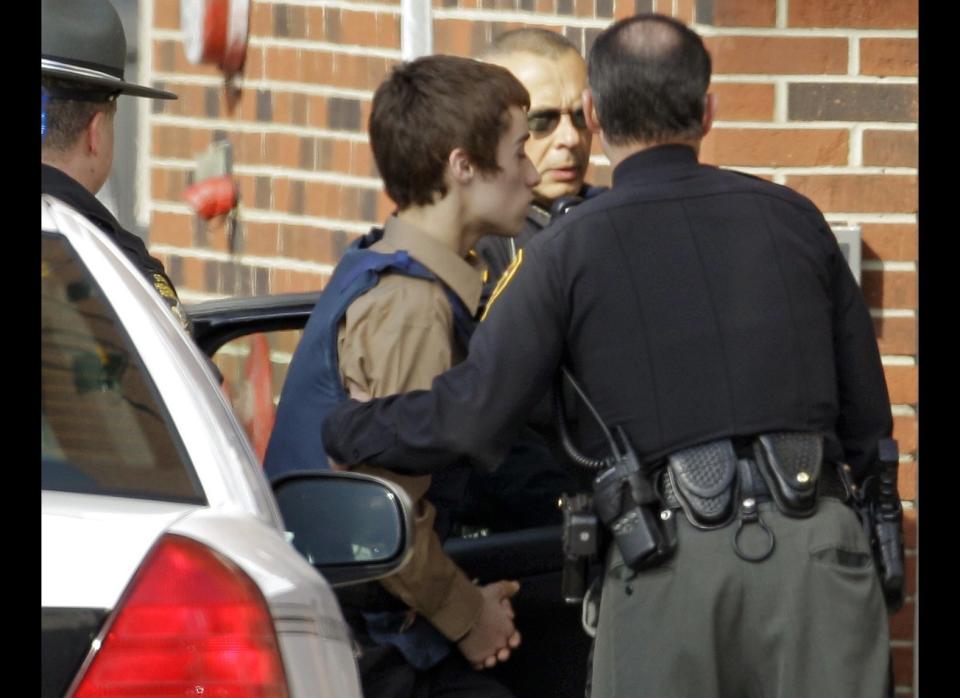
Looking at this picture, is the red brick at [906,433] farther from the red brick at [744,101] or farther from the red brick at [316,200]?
the red brick at [316,200]

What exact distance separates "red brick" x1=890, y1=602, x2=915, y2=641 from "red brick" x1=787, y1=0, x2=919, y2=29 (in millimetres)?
1564

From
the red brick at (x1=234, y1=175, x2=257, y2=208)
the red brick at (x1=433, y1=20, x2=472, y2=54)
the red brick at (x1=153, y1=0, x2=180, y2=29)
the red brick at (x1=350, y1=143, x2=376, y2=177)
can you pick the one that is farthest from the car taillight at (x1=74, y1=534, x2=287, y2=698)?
the red brick at (x1=153, y1=0, x2=180, y2=29)

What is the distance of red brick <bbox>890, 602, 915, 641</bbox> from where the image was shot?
5.02 m

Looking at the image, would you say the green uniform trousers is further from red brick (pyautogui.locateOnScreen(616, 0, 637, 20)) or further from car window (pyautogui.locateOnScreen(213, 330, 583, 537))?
red brick (pyautogui.locateOnScreen(616, 0, 637, 20))

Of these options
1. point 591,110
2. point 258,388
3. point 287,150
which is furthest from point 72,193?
point 287,150

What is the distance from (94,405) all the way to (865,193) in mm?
3153

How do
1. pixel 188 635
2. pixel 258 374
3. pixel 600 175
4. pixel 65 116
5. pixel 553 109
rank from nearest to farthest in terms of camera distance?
pixel 188 635 → pixel 65 116 → pixel 553 109 → pixel 600 175 → pixel 258 374

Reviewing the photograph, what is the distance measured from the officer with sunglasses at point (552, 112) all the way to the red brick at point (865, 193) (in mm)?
604

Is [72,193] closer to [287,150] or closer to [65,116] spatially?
[65,116]

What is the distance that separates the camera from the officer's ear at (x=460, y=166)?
3.69m

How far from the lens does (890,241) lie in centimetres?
496

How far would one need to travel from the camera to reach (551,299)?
332cm
